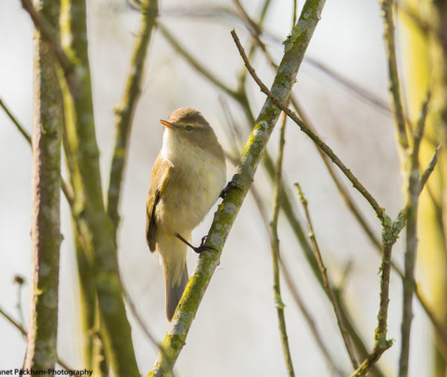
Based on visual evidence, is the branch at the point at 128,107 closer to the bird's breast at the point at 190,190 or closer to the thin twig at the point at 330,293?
the bird's breast at the point at 190,190

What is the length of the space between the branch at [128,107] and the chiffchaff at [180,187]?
30 cm

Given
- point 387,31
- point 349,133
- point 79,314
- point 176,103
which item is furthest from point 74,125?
point 349,133

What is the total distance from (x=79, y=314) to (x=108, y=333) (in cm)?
192

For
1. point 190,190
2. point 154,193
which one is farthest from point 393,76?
point 154,193

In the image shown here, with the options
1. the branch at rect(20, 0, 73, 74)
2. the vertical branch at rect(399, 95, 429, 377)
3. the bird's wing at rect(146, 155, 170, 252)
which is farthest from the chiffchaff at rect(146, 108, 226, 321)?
the branch at rect(20, 0, 73, 74)

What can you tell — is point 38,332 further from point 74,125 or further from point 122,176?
point 122,176

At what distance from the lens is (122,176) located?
306 cm

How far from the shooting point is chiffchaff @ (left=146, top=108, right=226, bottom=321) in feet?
11.4

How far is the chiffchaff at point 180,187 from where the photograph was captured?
11.4 feet

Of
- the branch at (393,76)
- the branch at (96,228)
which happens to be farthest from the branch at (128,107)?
the branch at (393,76)

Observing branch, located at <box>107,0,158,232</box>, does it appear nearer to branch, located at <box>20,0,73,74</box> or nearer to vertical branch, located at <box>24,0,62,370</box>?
vertical branch, located at <box>24,0,62,370</box>

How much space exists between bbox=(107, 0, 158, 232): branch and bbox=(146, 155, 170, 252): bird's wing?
46 centimetres

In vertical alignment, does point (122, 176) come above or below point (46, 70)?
above

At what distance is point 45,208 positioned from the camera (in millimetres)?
1667
